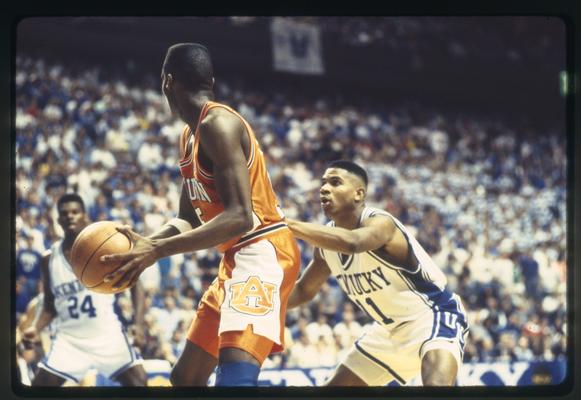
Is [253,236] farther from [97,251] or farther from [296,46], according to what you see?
[296,46]

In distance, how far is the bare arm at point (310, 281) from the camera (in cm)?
433

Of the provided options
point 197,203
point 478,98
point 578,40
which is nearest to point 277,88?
point 478,98

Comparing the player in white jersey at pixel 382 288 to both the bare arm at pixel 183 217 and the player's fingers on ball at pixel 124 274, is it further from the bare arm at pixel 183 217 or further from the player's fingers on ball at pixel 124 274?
the player's fingers on ball at pixel 124 274

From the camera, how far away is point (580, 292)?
13.3 ft

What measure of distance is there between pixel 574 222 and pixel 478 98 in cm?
124

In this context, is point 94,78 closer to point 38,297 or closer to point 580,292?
point 38,297

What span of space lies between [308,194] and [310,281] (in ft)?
1.61

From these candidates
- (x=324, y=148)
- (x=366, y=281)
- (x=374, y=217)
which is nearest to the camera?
(x=374, y=217)

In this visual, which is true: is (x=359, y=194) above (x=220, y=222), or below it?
above

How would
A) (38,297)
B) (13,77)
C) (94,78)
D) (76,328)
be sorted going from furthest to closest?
(76,328) → (94,78) → (38,297) → (13,77)

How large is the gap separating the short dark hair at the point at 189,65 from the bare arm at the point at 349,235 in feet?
2.44

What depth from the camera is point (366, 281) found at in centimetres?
448

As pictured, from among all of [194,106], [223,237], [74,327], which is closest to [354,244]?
[223,237]

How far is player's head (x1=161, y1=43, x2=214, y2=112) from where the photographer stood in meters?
4.16
